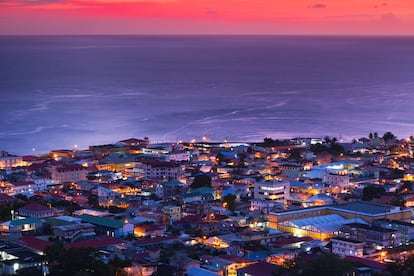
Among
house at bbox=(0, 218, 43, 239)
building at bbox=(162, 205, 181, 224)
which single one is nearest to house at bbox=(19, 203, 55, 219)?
house at bbox=(0, 218, 43, 239)

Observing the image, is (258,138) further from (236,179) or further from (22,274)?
(22,274)

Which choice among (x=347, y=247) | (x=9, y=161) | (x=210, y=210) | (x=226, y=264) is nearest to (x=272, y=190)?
(x=210, y=210)

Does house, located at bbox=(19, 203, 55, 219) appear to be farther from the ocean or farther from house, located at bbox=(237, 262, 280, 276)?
the ocean

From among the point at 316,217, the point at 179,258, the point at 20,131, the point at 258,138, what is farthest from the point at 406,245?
the point at 20,131

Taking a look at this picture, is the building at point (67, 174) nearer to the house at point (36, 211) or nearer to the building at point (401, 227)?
the house at point (36, 211)

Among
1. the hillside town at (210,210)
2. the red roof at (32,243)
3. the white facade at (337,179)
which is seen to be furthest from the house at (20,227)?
the white facade at (337,179)

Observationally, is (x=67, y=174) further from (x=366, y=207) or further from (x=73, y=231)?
(x=366, y=207)
